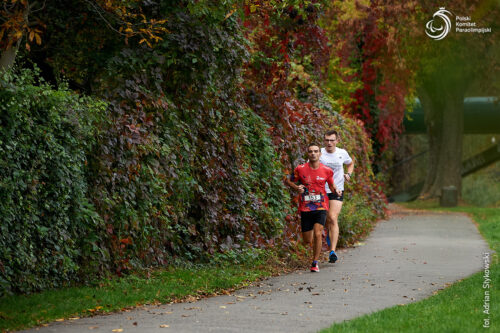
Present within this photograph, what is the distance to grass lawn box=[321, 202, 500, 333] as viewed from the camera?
7348 millimetres

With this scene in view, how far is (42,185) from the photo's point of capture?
8.98m

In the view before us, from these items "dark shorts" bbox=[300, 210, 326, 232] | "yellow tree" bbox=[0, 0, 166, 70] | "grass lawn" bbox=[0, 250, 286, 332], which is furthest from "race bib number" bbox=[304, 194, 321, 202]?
"yellow tree" bbox=[0, 0, 166, 70]

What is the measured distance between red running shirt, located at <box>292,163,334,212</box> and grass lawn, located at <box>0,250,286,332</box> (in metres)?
1.35

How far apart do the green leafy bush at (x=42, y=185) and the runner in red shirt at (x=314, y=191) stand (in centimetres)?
396

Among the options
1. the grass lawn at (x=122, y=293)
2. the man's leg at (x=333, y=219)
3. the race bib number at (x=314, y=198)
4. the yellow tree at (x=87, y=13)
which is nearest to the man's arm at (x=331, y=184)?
the race bib number at (x=314, y=198)

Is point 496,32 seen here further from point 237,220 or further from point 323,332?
point 323,332

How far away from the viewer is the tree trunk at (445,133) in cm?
3322

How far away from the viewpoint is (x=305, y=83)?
20078 mm

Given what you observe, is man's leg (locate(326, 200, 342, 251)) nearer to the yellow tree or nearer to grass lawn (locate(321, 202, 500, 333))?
grass lawn (locate(321, 202, 500, 333))

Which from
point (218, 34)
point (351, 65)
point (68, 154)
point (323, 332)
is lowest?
point (323, 332)

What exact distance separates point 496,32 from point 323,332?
80.0 feet

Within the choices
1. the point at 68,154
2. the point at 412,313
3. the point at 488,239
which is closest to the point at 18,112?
the point at 68,154

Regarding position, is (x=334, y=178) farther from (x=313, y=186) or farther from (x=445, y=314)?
(x=445, y=314)

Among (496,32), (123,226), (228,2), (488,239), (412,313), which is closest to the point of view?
(412,313)
